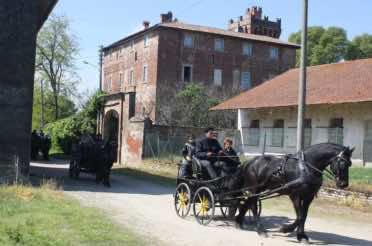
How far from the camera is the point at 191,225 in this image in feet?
37.6

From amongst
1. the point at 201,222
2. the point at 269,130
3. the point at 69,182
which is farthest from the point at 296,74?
the point at 201,222

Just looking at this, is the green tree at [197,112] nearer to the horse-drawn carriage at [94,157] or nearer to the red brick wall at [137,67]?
the red brick wall at [137,67]

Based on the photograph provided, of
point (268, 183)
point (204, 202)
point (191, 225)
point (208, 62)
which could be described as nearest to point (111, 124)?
point (208, 62)

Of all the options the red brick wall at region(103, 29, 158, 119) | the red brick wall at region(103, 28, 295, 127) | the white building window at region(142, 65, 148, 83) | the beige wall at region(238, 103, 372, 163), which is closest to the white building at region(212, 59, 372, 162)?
the beige wall at region(238, 103, 372, 163)

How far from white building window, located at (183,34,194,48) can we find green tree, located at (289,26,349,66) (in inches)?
603

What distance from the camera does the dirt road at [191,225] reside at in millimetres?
9953

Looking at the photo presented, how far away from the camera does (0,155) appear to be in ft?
62.0

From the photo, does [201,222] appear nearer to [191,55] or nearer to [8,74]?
[8,74]

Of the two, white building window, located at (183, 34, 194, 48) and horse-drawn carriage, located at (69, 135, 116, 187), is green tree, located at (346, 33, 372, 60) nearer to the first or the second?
white building window, located at (183, 34, 194, 48)

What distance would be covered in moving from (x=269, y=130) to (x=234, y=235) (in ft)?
73.2

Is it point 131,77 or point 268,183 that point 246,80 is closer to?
point 131,77

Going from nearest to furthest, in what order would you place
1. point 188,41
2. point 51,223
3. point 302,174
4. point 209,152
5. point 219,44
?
A: point 302,174 → point 51,223 → point 209,152 → point 188,41 → point 219,44

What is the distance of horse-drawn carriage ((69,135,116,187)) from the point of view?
20.7 m

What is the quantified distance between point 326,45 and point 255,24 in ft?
36.9
